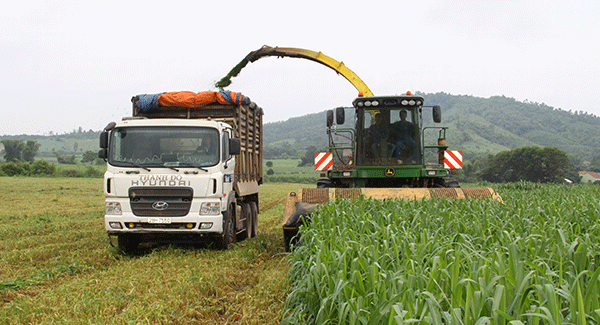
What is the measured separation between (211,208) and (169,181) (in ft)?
2.81

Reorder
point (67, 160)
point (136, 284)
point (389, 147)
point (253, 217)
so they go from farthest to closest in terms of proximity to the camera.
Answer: point (67, 160)
point (253, 217)
point (389, 147)
point (136, 284)

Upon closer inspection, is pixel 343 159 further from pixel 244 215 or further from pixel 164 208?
pixel 164 208

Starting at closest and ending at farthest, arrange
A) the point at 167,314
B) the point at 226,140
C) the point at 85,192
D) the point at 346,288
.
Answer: the point at 346,288 → the point at 167,314 → the point at 226,140 → the point at 85,192

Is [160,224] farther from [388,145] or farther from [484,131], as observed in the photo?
[484,131]

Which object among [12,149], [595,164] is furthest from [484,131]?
[12,149]

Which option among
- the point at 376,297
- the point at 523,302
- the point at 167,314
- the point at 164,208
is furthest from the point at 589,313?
the point at 164,208

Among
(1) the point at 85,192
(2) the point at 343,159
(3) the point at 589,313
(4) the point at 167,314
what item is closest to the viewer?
(3) the point at 589,313

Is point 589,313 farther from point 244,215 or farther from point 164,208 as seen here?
point 244,215

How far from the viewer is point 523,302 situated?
2.43 m

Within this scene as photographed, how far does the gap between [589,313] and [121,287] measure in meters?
5.00

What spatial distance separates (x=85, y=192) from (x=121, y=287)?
883 inches

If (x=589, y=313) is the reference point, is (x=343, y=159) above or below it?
above

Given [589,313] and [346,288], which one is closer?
[589,313]

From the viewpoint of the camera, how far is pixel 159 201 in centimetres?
785
